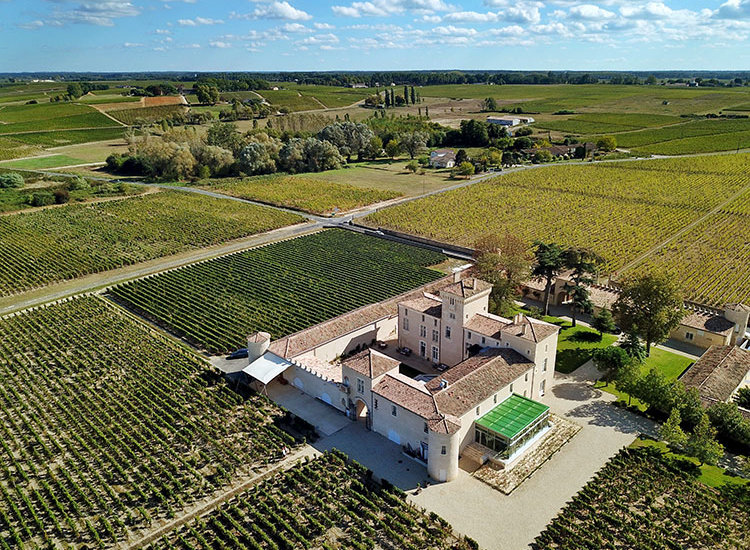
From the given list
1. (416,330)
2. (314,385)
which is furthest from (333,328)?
(416,330)

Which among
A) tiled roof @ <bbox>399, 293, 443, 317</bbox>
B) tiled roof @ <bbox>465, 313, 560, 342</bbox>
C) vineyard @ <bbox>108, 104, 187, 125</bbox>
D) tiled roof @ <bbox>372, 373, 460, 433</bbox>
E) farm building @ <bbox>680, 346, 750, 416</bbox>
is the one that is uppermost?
vineyard @ <bbox>108, 104, 187, 125</bbox>

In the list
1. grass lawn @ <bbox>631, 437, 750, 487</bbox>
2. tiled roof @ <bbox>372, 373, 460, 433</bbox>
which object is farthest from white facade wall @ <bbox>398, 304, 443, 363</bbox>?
Answer: grass lawn @ <bbox>631, 437, 750, 487</bbox>

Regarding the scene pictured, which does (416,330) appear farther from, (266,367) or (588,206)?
(588,206)

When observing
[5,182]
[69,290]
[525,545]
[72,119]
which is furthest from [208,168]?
[525,545]

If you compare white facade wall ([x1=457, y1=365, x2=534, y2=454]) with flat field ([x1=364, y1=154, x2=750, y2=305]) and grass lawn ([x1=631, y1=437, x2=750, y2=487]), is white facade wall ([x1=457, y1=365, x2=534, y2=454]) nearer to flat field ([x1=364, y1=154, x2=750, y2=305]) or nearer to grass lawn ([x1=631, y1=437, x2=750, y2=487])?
grass lawn ([x1=631, y1=437, x2=750, y2=487])

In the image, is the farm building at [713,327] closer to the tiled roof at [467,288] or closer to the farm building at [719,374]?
the farm building at [719,374]

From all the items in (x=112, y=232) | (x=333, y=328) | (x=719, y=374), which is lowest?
(x=719, y=374)

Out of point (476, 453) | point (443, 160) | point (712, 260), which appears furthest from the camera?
point (443, 160)
